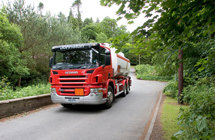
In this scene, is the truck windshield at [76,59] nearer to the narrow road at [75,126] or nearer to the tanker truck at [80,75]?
the tanker truck at [80,75]

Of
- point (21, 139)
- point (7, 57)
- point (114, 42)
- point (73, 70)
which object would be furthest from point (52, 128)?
point (7, 57)

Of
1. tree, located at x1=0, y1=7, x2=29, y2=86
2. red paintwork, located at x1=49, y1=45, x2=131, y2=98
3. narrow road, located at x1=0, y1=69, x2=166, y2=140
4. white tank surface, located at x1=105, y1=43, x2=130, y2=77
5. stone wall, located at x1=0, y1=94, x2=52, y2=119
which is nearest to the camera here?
narrow road, located at x1=0, y1=69, x2=166, y2=140

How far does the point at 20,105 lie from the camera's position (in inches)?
272

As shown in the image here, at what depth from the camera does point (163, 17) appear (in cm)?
316

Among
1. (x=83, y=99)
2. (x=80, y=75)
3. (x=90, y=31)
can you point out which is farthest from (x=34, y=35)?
(x=90, y=31)

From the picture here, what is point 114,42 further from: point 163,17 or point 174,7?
point 174,7

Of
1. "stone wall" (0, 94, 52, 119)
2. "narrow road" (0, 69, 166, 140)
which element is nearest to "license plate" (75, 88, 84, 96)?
"narrow road" (0, 69, 166, 140)

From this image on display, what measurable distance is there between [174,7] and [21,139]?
4777 millimetres

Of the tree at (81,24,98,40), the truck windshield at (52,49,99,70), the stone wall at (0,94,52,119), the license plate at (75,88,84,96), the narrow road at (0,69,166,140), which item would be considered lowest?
the narrow road at (0,69,166,140)

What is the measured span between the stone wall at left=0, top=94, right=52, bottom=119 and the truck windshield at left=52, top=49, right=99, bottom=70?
1900 mm

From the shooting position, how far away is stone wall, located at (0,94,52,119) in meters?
6.20

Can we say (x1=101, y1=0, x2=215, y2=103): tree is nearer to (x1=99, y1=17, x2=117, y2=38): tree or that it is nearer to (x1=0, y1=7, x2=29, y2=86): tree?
(x1=0, y1=7, x2=29, y2=86): tree

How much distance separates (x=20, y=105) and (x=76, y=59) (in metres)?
3.03

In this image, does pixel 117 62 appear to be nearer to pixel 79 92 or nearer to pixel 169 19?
pixel 79 92
